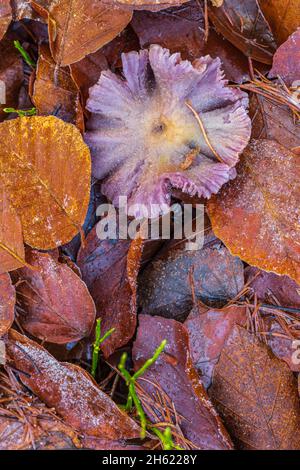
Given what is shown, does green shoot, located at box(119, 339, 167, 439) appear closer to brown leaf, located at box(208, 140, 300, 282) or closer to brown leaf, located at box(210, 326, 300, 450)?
brown leaf, located at box(210, 326, 300, 450)

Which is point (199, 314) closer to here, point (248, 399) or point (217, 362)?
point (217, 362)

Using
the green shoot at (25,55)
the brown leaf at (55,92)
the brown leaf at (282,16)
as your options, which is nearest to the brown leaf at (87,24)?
the brown leaf at (55,92)

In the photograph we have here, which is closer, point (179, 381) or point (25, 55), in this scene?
point (179, 381)

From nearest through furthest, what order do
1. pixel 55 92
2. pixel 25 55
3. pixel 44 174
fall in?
pixel 44 174
pixel 55 92
pixel 25 55

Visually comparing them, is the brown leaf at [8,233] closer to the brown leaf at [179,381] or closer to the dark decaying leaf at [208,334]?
the brown leaf at [179,381]

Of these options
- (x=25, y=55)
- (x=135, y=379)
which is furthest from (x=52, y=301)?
(x=25, y=55)

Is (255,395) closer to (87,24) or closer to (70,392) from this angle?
(70,392)

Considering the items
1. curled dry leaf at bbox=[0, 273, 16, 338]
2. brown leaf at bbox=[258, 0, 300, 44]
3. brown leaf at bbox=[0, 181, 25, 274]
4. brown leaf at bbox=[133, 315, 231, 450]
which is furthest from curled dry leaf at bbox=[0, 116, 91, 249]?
brown leaf at bbox=[258, 0, 300, 44]
